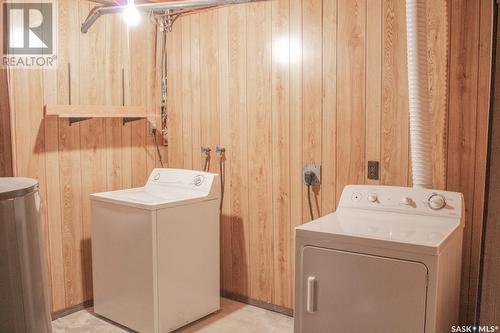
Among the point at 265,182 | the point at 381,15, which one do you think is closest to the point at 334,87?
the point at 381,15

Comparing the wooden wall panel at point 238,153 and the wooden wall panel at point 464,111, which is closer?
the wooden wall panel at point 464,111

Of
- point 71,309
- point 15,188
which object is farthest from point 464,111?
point 71,309

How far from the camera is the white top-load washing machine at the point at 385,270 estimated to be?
5.97 ft

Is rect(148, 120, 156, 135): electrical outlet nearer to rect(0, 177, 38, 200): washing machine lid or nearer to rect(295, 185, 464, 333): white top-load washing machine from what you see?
rect(295, 185, 464, 333): white top-load washing machine

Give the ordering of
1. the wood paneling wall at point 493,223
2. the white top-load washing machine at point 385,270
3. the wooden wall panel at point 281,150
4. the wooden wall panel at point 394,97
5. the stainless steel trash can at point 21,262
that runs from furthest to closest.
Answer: the wooden wall panel at point 281,150 < the wooden wall panel at point 394,97 < the white top-load washing machine at point 385,270 < the wood paneling wall at point 493,223 < the stainless steel trash can at point 21,262

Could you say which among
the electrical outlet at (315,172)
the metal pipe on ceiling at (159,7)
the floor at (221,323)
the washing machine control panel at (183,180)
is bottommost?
the floor at (221,323)

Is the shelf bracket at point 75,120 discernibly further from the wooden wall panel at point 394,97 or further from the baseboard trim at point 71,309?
the wooden wall panel at point 394,97

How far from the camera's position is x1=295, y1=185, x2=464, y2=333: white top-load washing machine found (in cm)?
182

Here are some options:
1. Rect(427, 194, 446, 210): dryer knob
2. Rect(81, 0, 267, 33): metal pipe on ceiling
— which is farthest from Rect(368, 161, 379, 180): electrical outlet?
Rect(81, 0, 267, 33): metal pipe on ceiling

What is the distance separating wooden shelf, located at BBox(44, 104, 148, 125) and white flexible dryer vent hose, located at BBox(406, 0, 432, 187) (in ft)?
6.23

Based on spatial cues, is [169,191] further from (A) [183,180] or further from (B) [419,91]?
(B) [419,91]

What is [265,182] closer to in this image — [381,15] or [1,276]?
[381,15]

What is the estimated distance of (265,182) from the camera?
10.3ft

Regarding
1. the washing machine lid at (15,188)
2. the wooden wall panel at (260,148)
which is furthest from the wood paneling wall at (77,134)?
the washing machine lid at (15,188)
